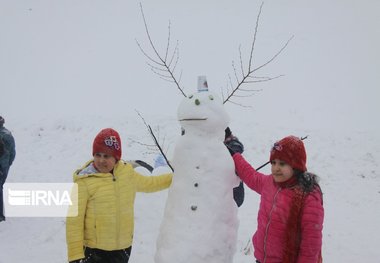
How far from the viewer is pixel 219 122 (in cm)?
325

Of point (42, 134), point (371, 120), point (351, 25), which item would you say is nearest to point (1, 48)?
point (42, 134)

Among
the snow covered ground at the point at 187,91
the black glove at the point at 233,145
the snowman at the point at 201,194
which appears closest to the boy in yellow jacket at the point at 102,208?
the snowman at the point at 201,194

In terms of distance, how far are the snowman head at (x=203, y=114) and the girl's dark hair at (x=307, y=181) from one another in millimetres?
744

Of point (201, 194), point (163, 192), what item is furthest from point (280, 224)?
point (163, 192)

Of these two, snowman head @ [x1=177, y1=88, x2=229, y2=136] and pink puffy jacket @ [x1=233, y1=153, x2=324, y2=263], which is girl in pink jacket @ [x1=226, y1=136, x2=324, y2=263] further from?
snowman head @ [x1=177, y1=88, x2=229, y2=136]

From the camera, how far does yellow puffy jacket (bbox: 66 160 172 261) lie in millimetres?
3064

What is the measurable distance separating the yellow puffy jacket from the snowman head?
2.30ft

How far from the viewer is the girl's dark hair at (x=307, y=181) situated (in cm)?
278

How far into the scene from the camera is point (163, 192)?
6.31 m

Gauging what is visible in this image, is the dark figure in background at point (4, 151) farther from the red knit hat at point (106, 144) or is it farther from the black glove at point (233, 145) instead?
the black glove at point (233, 145)

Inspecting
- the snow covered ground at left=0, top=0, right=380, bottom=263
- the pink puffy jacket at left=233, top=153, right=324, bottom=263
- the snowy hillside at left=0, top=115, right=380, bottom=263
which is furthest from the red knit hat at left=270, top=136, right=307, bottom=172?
the snowy hillside at left=0, top=115, right=380, bottom=263

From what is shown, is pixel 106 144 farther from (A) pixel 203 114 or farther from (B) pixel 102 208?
(A) pixel 203 114

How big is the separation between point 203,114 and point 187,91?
37.8 feet

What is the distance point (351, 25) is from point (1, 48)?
18490 millimetres
